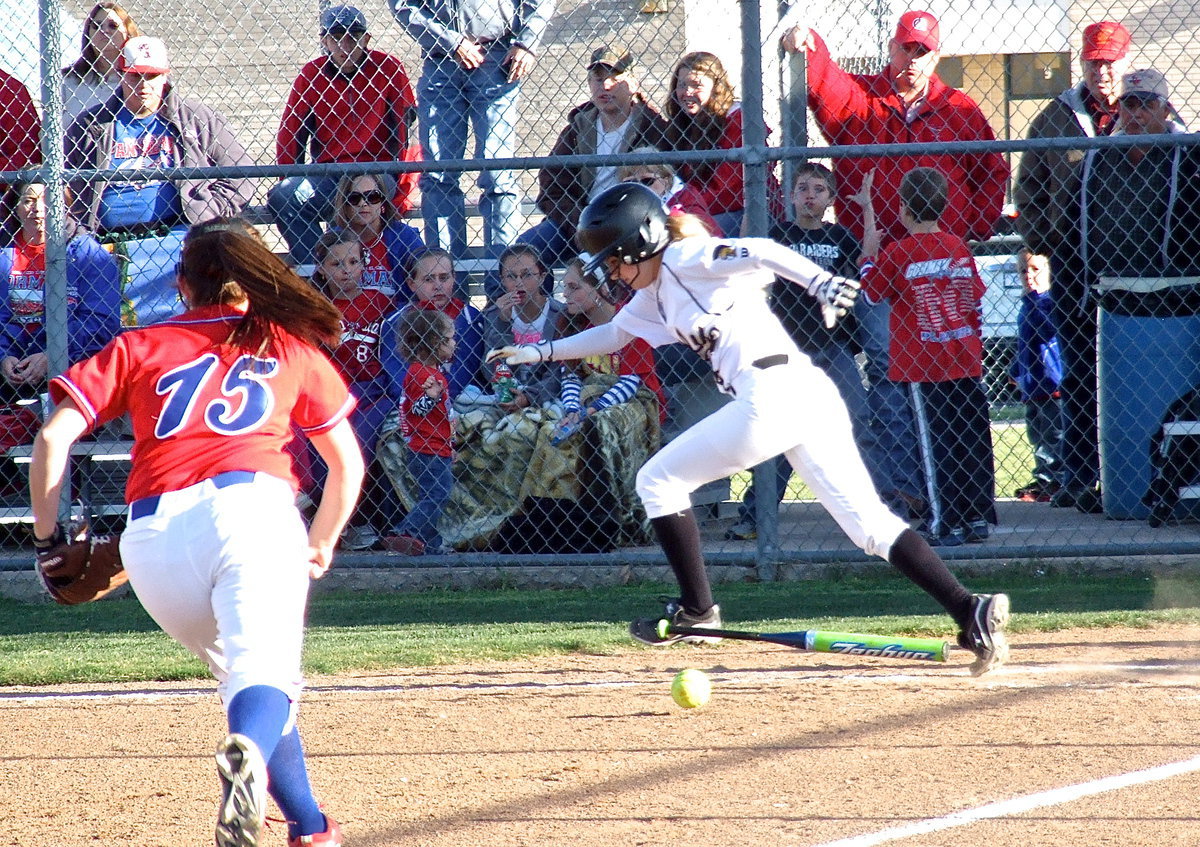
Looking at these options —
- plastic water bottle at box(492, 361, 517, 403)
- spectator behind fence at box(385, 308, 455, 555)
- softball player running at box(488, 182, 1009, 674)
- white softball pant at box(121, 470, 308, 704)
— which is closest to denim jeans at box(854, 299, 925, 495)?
plastic water bottle at box(492, 361, 517, 403)

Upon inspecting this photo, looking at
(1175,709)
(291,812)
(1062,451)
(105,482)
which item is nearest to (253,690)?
(291,812)

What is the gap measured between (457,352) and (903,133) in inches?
107

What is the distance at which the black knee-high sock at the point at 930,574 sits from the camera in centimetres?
487

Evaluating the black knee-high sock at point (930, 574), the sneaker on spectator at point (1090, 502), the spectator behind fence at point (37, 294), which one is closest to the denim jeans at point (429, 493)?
the spectator behind fence at point (37, 294)

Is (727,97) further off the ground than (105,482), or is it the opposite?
(727,97)

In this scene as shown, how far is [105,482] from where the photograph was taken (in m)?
7.85

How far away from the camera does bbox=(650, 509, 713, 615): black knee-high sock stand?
16.9 feet

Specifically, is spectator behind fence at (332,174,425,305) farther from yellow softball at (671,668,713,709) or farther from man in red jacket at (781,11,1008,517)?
yellow softball at (671,668,713,709)

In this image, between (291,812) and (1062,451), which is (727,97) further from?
(291,812)

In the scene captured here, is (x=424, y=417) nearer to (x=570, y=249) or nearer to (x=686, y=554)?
(x=570, y=249)

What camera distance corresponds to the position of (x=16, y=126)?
8.09m

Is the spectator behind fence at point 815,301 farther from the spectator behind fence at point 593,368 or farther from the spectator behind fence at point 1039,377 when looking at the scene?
the spectator behind fence at point 1039,377

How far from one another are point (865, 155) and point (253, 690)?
15.2 feet

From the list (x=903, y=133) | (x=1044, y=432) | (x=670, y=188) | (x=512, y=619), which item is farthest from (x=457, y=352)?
(x=1044, y=432)
